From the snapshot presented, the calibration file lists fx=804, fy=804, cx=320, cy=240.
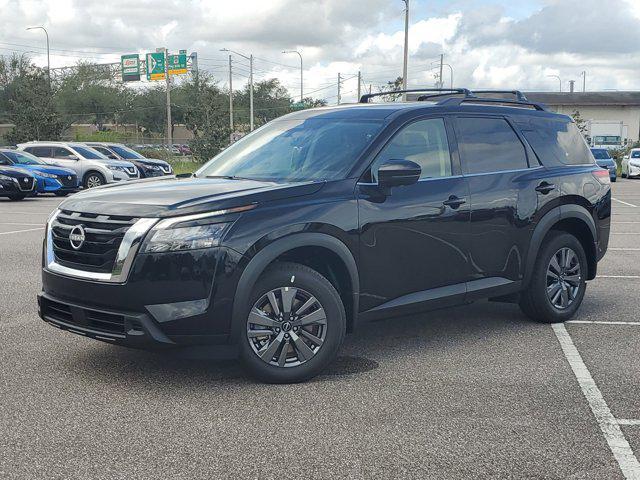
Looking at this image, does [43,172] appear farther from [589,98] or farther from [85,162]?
[589,98]

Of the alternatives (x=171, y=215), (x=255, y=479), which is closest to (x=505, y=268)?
(x=171, y=215)

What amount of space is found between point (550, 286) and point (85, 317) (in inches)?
150

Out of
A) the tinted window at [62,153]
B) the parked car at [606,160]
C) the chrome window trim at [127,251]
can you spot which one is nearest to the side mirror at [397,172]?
the chrome window trim at [127,251]

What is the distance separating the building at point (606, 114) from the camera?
60.5 m

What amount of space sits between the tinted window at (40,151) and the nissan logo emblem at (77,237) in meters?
22.0

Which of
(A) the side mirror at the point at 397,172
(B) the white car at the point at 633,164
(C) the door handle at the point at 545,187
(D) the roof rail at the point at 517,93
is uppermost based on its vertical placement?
(D) the roof rail at the point at 517,93

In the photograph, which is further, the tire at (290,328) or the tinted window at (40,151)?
the tinted window at (40,151)

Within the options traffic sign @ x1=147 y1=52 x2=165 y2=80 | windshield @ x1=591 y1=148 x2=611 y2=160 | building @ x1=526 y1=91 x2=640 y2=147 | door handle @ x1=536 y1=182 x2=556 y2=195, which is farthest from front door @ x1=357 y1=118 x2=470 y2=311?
traffic sign @ x1=147 y1=52 x2=165 y2=80

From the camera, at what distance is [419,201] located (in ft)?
18.2

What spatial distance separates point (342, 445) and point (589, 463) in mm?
1179

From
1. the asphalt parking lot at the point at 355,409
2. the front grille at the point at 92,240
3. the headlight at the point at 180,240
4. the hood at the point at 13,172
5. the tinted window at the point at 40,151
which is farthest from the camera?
the tinted window at the point at 40,151

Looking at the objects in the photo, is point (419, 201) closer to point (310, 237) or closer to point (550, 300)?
point (310, 237)

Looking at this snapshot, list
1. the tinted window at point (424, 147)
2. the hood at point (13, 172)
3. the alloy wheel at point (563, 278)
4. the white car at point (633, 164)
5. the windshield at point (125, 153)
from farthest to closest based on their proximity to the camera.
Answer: the white car at point (633, 164), the windshield at point (125, 153), the hood at point (13, 172), the alloy wheel at point (563, 278), the tinted window at point (424, 147)

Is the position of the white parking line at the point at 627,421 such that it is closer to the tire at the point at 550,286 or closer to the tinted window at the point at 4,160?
the tire at the point at 550,286
